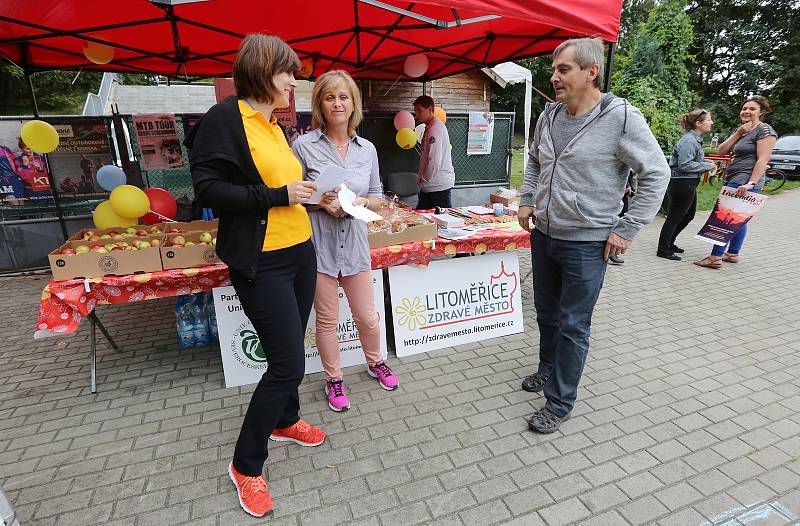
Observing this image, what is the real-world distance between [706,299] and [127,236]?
519cm

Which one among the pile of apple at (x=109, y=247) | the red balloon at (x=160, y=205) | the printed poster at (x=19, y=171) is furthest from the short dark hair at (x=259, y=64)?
the printed poster at (x=19, y=171)

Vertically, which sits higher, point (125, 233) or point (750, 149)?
point (750, 149)

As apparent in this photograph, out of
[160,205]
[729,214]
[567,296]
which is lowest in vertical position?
[729,214]

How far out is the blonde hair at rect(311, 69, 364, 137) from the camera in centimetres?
227

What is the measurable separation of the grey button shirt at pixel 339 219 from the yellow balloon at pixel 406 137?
3649 millimetres

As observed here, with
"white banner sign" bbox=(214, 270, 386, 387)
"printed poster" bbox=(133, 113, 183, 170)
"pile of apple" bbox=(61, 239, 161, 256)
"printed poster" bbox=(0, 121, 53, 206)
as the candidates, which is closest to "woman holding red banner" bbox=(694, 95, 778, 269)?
"white banner sign" bbox=(214, 270, 386, 387)

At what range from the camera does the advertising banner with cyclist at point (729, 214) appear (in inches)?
195

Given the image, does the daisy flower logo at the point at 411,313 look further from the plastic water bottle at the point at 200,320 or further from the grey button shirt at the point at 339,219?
the plastic water bottle at the point at 200,320

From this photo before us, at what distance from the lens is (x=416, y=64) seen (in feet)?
18.6

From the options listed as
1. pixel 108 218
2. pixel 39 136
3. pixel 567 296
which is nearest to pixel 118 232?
pixel 108 218

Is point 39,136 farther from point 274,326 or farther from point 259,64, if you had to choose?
point 274,326

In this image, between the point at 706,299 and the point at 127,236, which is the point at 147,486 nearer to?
the point at 127,236

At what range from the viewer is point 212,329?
350cm

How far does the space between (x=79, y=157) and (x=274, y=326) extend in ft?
16.8
